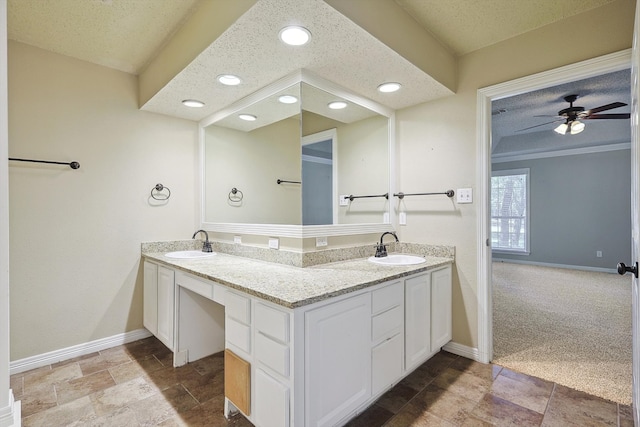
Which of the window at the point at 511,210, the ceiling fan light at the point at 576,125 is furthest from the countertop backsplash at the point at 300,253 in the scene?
the window at the point at 511,210

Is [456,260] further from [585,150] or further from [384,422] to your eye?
[585,150]

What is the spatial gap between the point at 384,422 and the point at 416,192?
5.72 feet

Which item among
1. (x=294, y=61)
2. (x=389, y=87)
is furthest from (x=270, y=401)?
(x=389, y=87)

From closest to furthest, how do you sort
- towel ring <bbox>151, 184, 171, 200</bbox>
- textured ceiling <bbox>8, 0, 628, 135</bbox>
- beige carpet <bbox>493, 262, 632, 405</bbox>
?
textured ceiling <bbox>8, 0, 628, 135</bbox> < beige carpet <bbox>493, 262, 632, 405</bbox> < towel ring <bbox>151, 184, 171, 200</bbox>

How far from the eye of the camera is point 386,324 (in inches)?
69.1

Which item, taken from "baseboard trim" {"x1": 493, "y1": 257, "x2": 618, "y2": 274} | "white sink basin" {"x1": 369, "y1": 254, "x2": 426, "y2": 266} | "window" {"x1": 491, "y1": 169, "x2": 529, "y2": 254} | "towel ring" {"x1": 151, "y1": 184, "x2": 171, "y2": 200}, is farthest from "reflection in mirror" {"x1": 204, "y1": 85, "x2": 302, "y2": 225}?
"baseboard trim" {"x1": 493, "y1": 257, "x2": 618, "y2": 274}

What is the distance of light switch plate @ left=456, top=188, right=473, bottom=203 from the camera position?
7.70 feet

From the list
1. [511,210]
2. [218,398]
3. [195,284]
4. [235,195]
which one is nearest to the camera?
[218,398]

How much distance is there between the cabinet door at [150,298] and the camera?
250 centimetres

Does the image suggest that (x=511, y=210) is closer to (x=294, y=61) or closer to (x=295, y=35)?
(x=294, y=61)

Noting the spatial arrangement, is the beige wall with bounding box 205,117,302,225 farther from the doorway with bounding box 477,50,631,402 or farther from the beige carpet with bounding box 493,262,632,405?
the beige carpet with bounding box 493,262,632,405

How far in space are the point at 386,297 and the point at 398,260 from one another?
724 millimetres

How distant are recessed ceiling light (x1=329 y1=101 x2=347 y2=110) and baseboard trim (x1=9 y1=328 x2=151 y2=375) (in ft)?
8.64

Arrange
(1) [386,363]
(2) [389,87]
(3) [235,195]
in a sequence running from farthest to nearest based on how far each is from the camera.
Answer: (3) [235,195], (2) [389,87], (1) [386,363]
